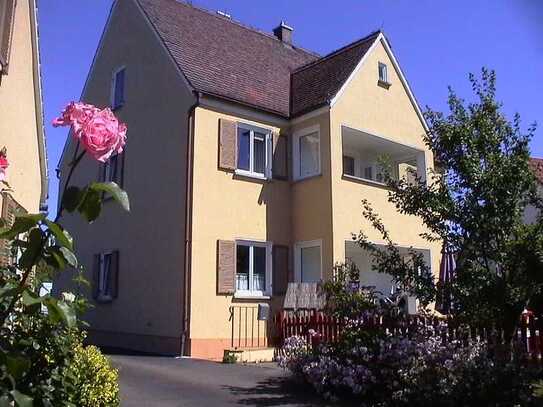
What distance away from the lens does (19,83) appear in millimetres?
10945

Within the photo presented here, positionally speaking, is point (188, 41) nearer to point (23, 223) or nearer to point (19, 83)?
point (19, 83)

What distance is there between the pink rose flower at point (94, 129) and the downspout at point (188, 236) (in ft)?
40.4

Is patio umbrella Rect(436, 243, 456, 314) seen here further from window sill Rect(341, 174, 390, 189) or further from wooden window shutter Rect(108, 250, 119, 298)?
wooden window shutter Rect(108, 250, 119, 298)

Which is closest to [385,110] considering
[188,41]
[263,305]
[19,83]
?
[188,41]

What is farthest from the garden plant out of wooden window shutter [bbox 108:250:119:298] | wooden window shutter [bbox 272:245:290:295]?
wooden window shutter [bbox 108:250:119:298]

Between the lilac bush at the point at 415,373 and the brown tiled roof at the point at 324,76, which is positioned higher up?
the brown tiled roof at the point at 324,76

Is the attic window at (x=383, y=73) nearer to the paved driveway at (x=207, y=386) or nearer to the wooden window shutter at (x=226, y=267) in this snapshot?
the wooden window shutter at (x=226, y=267)

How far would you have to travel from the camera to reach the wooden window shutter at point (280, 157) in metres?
17.3

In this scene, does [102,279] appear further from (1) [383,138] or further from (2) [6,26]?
(2) [6,26]

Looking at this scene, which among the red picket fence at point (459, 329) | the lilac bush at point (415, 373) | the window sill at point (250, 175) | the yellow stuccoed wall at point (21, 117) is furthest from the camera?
the window sill at point (250, 175)

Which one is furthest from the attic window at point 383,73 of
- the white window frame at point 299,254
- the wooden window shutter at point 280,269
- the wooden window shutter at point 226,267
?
the wooden window shutter at point 226,267

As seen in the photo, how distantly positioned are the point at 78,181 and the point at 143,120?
13.7 feet

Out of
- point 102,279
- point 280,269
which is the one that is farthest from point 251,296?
point 102,279

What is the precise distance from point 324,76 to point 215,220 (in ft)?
21.1
